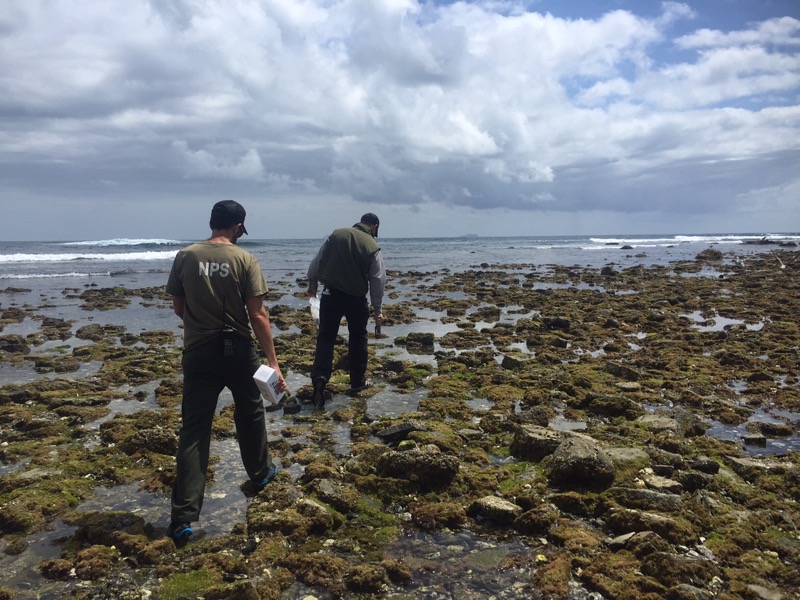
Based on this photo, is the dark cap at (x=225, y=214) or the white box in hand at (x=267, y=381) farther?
the dark cap at (x=225, y=214)

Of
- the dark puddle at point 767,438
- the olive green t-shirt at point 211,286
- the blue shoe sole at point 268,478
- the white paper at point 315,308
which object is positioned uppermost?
the olive green t-shirt at point 211,286

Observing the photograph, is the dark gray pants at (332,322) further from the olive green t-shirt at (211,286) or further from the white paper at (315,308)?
the olive green t-shirt at (211,286)

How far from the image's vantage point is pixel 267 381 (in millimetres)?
5180

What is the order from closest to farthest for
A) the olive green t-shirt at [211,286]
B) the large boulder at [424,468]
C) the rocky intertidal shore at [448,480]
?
1. the rocky intertidal shore at [448,480]
2. the olive green t-shirt at [211,286]
3. the large boulder at [424,468]

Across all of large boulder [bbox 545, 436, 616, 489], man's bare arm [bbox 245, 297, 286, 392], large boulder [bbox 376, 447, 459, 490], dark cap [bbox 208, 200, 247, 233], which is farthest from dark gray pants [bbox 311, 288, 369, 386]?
large boulder [bbox 545, 436, 616, 489]

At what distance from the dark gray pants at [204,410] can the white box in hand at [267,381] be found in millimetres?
214

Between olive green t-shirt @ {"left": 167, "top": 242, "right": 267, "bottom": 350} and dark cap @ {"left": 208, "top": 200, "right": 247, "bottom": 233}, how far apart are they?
10.5 inches

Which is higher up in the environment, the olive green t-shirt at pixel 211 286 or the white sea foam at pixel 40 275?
the olive green t-shirt at pixel 211 286

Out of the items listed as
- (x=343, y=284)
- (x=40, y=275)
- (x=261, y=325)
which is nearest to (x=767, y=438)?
(x=343, y=284)

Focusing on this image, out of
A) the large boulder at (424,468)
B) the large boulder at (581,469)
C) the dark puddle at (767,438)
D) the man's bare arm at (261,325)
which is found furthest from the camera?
the dark puddle at (767,438)

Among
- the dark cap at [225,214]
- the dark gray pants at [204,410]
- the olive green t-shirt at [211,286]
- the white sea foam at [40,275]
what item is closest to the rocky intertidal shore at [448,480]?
the dark gray pants at [204,410]

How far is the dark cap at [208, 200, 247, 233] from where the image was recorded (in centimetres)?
535

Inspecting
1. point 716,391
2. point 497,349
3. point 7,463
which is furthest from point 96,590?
point 497,349

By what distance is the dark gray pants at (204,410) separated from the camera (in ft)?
16.3
